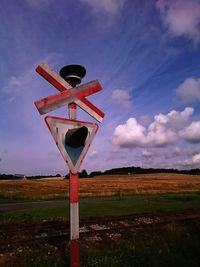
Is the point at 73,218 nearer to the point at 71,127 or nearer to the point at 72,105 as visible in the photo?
the point at 71,127

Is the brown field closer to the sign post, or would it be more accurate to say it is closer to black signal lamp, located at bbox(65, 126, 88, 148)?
the sign post

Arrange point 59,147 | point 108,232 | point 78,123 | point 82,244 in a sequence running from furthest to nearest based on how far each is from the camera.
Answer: point 108,232
point 82,244
point 78,123
point 59,147

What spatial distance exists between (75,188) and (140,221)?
12.6m

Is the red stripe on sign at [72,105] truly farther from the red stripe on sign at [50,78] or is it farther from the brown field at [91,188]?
the brown field at [91,188]

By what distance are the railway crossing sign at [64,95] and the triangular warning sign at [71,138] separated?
208mm

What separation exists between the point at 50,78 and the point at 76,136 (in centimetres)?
92

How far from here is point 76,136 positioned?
4.43 m

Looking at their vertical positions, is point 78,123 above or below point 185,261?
above

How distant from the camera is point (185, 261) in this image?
712 centimetres

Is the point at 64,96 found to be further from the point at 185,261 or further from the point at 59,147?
the point at 185,261

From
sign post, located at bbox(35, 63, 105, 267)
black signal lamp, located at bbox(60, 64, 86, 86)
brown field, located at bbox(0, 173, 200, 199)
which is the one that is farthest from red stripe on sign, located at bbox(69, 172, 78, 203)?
brown field, located at bbox(0, 173, 200, 199)

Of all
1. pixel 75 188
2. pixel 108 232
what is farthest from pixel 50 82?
pixel 108 232

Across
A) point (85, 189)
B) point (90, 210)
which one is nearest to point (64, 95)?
point (90, 210)

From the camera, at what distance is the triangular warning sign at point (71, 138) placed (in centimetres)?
440
